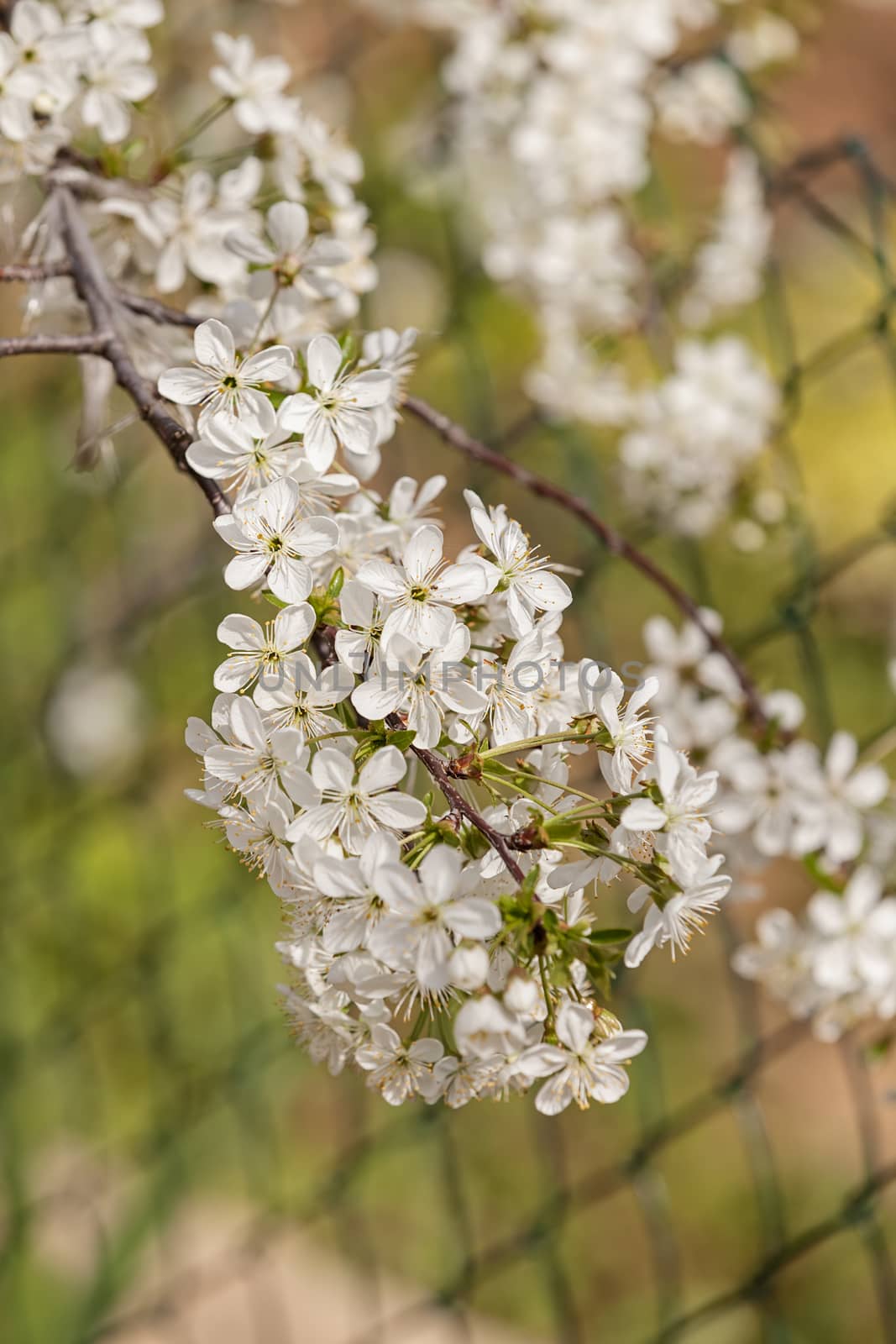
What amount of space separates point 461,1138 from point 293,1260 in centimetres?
37

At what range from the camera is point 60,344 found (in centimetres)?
56

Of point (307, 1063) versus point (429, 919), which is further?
point (307, 1063)

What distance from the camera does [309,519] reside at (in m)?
0.45

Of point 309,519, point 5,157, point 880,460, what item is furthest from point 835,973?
point 880,460

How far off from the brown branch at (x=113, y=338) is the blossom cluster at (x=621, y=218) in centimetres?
74

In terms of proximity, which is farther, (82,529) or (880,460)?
(880,460)

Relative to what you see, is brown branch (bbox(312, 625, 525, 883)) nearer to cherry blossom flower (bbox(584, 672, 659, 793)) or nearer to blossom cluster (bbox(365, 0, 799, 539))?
cherry blossom flower (bbox(584, 672, 659, 793))

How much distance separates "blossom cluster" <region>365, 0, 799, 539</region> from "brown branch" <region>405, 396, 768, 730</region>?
497 millimetres

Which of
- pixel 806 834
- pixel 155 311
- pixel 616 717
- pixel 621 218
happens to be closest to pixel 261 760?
pixel 616 717

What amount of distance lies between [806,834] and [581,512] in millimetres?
268

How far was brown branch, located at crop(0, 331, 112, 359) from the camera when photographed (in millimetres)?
534

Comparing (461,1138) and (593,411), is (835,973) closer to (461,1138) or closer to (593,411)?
(593,411)

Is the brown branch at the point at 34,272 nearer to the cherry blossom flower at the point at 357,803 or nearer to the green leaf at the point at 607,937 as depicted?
the cherry blossom flower at the point at 357,803

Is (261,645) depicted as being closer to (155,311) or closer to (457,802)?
(457,802)
